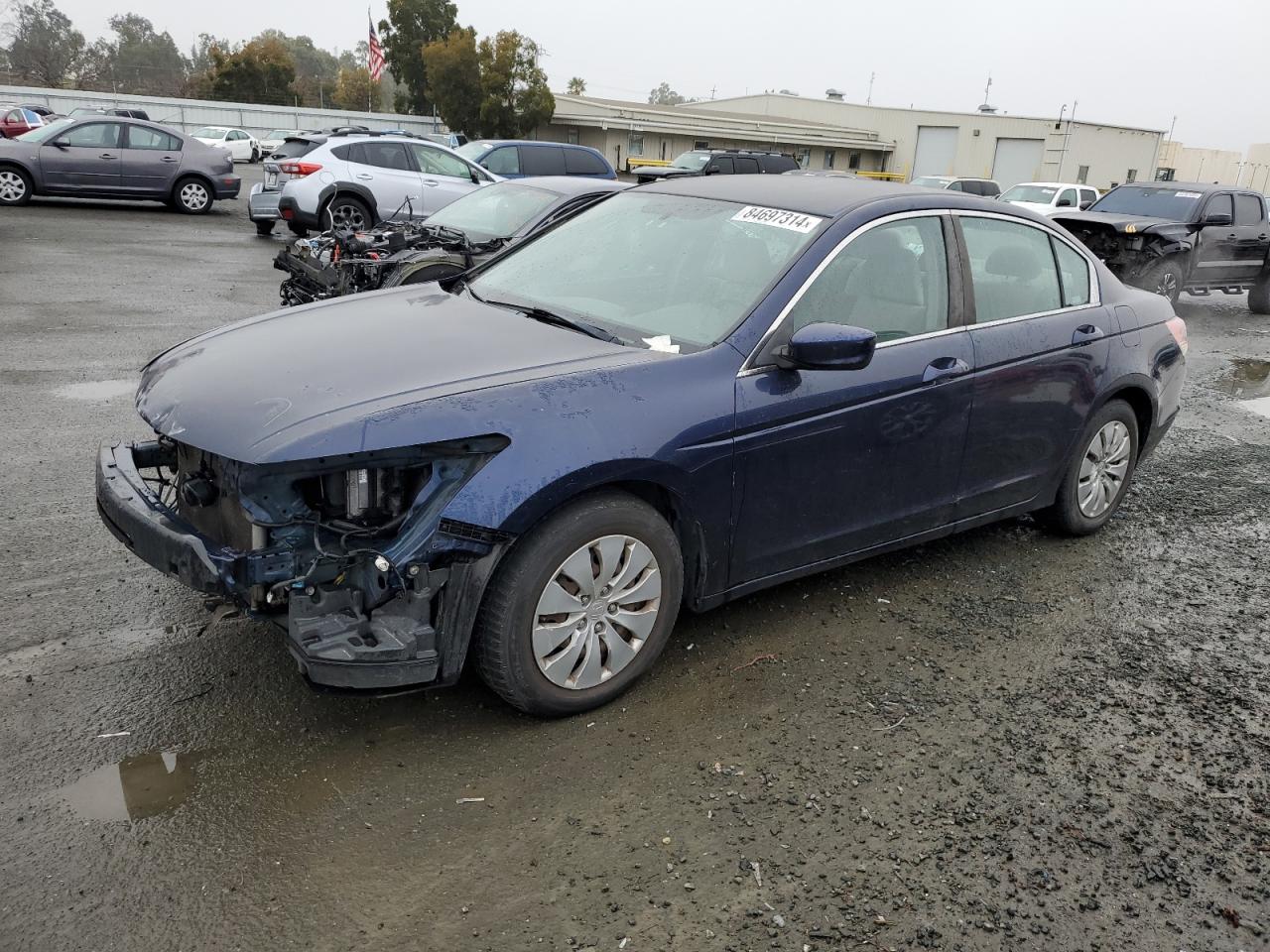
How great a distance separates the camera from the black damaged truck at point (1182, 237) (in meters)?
13.5

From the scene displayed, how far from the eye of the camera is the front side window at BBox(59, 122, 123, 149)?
57.5ft

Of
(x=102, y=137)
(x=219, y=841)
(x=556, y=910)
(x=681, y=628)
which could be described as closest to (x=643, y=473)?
(x=681, y=628)

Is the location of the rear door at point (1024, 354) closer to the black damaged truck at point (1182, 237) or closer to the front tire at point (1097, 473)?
the front tire at point (1097, 473)

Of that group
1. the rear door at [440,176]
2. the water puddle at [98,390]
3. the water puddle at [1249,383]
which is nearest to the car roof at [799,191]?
the water puddle at [98,390]

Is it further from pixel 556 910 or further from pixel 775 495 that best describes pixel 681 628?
pixel 556 910

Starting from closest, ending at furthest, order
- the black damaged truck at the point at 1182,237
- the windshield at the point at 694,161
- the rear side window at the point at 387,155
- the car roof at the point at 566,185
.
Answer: the car roof at the point at 566,185 → the black damaged truck at the point at 1182,237 → the rear side window at the point at 387,155 → the windshield at the point at 694,161

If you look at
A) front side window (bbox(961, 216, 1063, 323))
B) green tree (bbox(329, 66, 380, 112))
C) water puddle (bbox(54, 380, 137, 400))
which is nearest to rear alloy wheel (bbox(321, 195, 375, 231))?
water puddle (bbox(54, 380, 137, 400))

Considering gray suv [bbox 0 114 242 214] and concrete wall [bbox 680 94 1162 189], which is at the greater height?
concrete wall [bbox 680 94 1162 189]

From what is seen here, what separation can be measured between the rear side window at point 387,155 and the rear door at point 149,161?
595cm

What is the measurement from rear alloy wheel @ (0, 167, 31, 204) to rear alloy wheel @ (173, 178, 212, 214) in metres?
2.39

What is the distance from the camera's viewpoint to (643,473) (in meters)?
3.31

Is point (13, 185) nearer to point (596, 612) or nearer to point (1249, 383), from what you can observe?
point (596, 612)

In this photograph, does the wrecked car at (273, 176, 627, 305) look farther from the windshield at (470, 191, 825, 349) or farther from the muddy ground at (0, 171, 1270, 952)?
the muddy ground at (0, 171, 1270, 952)

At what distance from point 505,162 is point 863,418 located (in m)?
14.9
